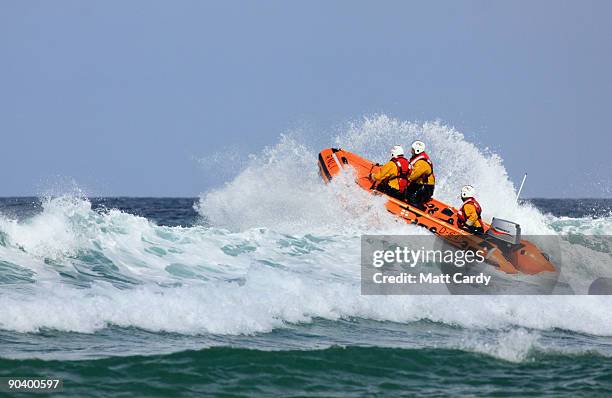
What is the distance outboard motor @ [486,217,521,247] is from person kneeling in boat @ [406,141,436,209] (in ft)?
6.33

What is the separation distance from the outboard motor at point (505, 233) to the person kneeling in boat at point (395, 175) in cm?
235

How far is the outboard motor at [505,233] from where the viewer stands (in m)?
12.6

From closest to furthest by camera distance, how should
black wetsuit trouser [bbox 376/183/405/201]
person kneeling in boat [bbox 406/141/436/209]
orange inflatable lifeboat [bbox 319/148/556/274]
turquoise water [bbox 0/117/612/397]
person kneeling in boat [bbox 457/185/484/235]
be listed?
turquoise water [bbox 0/117/612/397], orange inflatable lifeboat [bbox 319/148/556/274], person kneeling in boat [bbox 457/185/484/235], person kneeling in boat [bbox 406/141/436/209], black wetsuit trouser [bbox 376/183/405/201]

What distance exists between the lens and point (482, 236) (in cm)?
1295

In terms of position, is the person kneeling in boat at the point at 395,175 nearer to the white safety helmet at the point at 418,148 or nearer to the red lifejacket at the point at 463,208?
the white safety helmet at the point at 418,148

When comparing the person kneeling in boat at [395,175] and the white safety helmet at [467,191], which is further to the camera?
the person kneeling in boat at [395,175]

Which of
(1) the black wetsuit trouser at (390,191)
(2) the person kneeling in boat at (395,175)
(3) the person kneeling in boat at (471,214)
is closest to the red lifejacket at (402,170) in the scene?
(2) the person kneeling in boat at (395,175)

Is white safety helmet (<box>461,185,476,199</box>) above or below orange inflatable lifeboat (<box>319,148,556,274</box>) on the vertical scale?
above

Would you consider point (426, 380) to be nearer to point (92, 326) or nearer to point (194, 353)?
point (194, 353)

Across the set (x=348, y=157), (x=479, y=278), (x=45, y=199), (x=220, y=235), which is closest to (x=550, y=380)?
(x=479, y=278)

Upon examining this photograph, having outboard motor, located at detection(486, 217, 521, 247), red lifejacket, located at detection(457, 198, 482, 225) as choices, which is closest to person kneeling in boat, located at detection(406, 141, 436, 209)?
red lifejacket, located at detection(457, 198, 482, 225)

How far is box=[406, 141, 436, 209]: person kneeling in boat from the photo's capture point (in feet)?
47.1

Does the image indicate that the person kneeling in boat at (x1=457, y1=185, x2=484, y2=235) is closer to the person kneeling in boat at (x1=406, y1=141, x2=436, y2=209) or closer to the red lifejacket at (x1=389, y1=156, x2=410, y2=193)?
the person kneeling in boat at (x1=406, y1=141, x2=436, y2=209)

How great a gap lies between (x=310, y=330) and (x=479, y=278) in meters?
5.09
